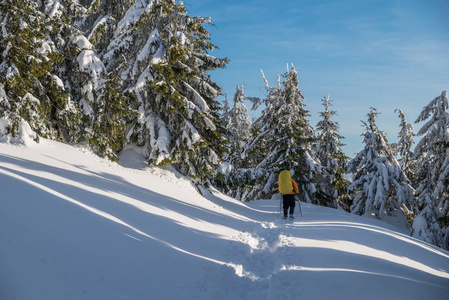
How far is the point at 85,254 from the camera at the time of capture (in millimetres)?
4648

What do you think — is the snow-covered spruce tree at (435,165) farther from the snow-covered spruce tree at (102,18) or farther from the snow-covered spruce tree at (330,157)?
the snow-covered spruce tree at (102,18)

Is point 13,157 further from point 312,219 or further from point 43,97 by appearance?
point 312,219

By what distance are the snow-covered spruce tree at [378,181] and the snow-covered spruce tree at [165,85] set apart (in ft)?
35.9

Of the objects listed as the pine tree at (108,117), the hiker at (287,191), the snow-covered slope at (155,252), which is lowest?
the snow-covered slope at (155,252)

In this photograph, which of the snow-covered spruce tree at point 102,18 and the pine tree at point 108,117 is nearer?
the pine tree at point 108,117

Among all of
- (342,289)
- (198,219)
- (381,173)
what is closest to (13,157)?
(198,219)

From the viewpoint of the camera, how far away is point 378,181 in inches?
745

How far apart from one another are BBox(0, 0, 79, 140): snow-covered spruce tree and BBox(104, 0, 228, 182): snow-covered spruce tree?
2.96m

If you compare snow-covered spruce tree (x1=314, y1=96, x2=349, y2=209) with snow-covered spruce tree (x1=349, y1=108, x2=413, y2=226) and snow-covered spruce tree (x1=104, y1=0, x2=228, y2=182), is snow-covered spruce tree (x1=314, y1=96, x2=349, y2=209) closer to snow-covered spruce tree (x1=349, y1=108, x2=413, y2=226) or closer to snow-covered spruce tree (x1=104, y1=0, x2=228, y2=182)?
snow-covered spruce tree (x1=349, y1=108, x2=413, y2=226)

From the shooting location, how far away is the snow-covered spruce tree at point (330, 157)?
23014 millimetres

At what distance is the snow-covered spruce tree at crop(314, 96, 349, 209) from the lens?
75.5 ft

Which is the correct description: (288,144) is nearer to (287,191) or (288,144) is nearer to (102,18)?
(287,191)

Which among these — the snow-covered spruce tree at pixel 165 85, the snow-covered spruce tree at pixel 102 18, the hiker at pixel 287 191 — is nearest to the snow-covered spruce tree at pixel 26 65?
the snow-covered spruce tree at pixel 102 18

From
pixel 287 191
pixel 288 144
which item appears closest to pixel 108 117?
pixel 287 191
